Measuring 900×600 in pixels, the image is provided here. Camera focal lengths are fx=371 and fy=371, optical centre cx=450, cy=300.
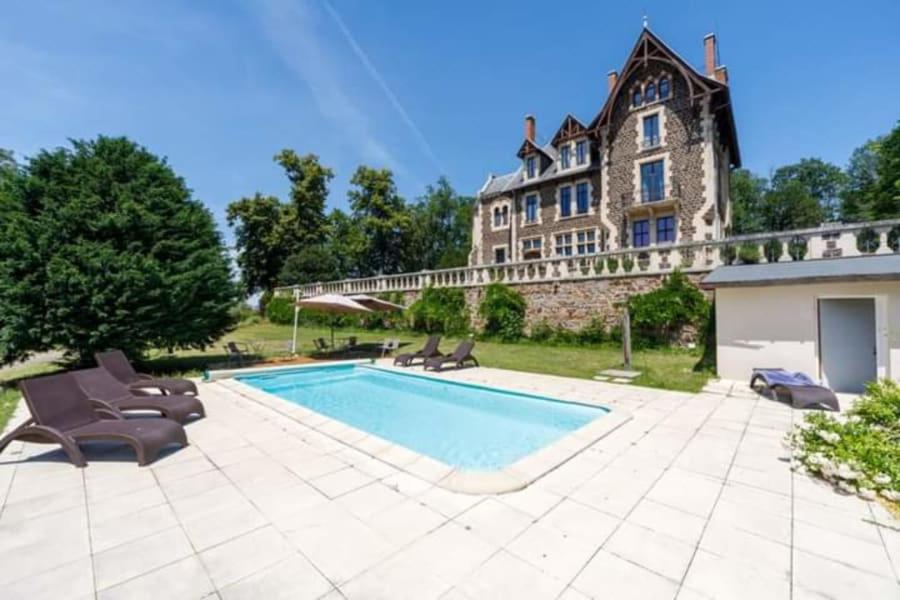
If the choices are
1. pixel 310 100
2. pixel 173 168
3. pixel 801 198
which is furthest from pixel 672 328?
pixel 801 198

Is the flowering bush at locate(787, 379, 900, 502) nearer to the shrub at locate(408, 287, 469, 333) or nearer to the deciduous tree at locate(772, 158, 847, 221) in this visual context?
the shrub at locate(408, 287, 469, 333)

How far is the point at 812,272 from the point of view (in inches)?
316

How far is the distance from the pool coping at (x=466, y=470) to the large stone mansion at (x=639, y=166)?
43.9 ft

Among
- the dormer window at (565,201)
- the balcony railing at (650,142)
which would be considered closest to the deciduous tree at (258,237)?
the dormer window at (565,201)

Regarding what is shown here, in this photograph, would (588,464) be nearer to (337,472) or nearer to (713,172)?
(337,472)

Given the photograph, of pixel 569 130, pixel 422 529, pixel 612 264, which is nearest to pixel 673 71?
pixel 569 130

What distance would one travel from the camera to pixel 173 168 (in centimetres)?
1166

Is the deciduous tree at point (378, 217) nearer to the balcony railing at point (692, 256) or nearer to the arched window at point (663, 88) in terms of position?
the balcony railing at point (692, 256)

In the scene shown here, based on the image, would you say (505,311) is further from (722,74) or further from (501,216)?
(722,74)

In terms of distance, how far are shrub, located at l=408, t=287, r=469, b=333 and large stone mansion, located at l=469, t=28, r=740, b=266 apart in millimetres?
6690

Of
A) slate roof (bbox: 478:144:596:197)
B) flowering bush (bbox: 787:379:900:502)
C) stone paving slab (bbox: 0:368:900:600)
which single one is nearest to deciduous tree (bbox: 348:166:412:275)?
slate roof (bbox: 478:144:596:197)

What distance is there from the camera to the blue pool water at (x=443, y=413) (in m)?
5.83

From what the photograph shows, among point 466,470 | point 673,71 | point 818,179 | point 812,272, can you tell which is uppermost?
point 818,179

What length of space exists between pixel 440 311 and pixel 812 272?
13622mm
